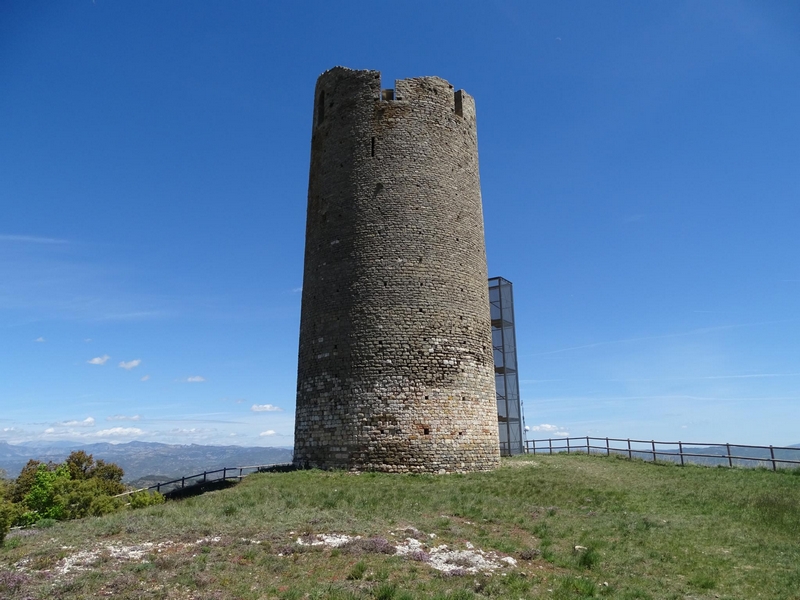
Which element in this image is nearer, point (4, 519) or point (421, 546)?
point (421, 546)

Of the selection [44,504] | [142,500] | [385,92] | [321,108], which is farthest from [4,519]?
[321,108]

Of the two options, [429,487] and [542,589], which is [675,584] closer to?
[542,589]

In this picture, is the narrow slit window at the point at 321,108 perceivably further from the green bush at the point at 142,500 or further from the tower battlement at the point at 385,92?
the green bush at the point at 142,500

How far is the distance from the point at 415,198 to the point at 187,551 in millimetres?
14423

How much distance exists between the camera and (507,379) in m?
32.0

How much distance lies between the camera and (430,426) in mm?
18469

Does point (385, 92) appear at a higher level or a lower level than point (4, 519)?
higher

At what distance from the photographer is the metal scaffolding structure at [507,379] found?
31.5 meters

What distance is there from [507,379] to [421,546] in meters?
22.9

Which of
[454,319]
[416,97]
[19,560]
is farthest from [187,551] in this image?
[416,97]

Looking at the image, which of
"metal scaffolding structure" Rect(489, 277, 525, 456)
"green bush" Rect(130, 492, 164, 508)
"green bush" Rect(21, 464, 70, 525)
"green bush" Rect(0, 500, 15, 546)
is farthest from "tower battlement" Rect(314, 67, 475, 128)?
"green bush" Rect(0, 500, 15, 546)

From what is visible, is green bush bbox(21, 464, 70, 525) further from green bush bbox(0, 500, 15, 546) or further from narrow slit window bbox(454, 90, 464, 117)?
narrow slit window bbox(454, 90, 464, 117)

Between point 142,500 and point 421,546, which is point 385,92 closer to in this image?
point 142,500

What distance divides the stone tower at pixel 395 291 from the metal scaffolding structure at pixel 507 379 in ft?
36.5
